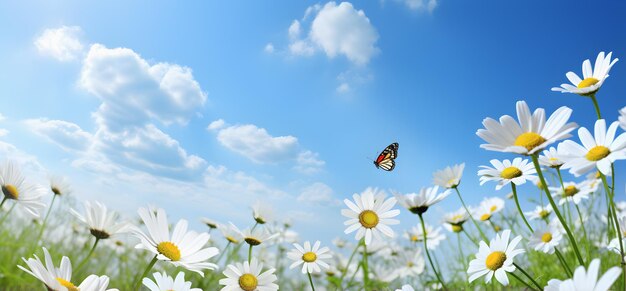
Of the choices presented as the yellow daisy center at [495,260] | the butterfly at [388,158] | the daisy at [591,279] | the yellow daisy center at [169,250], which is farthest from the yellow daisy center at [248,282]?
the butterfly at [388,158]

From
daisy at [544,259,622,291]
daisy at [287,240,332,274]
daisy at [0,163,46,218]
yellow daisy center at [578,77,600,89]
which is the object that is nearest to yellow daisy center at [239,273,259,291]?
daisy at [287,240,332,274]

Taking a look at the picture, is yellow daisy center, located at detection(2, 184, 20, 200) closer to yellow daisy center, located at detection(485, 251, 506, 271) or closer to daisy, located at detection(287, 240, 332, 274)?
daisy, located at detection(287, 240, 332, 274)

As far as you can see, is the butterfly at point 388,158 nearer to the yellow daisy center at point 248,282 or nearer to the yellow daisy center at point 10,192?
the yellow daisy center at point 248,282

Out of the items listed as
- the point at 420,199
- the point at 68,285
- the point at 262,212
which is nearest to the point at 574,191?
the point at 420,199

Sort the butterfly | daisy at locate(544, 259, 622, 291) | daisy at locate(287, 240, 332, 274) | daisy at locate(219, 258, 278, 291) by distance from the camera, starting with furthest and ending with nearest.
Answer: the butterfly → daisy at locate(287, 240, 332, 274) → daisy at locate(219, 258, 278, 291) → daisy at locate(544, 259, 622, 291)

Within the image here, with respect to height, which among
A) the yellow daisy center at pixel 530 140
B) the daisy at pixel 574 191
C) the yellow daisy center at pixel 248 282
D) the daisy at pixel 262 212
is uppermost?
the daisy at pixel 574 191

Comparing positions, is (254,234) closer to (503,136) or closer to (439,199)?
(439,199)
